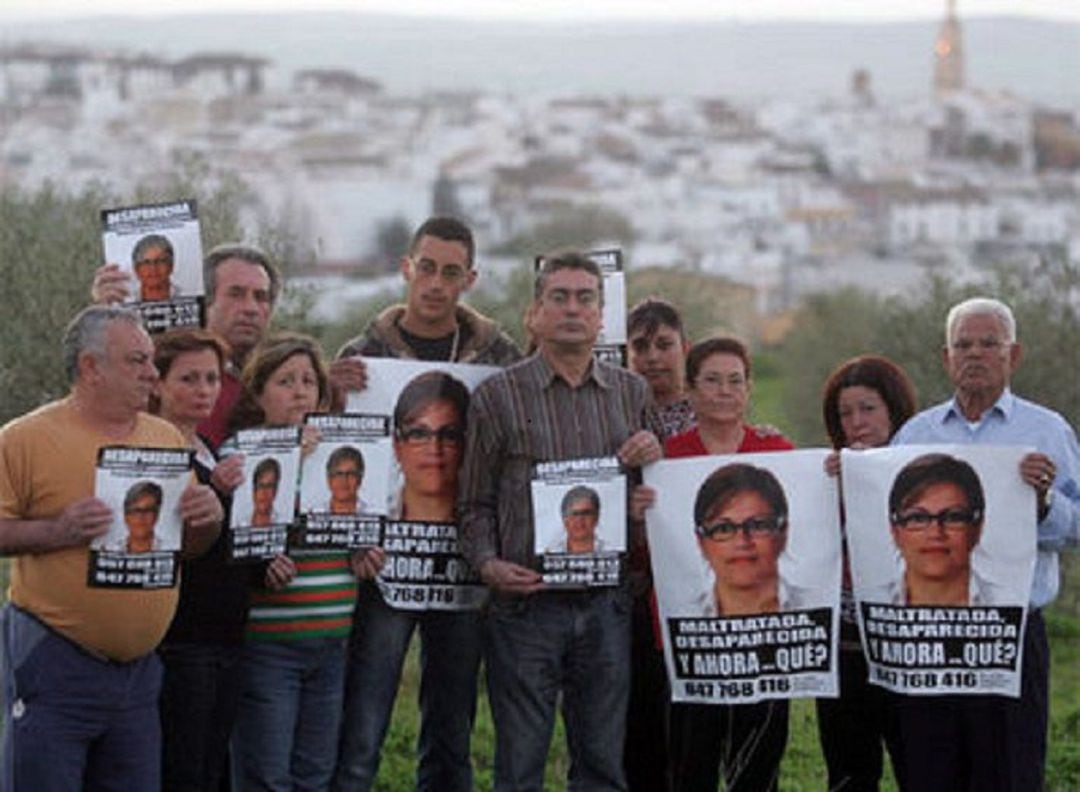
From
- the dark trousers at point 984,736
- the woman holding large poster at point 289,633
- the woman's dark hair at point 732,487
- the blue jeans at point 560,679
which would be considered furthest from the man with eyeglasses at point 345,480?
the dark trousers at point 984,736

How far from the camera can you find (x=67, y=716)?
7043mm

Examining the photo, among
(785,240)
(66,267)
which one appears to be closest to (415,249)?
(66,267)

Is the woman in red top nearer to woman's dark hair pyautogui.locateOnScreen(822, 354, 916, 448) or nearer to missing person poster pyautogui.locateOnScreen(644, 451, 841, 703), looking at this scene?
missing person poster pyautogui.locateOnScreen(644, 451, 841, 703)

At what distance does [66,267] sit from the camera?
76.6 ft

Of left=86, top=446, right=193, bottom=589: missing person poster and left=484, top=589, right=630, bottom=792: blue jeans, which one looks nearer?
left=86, top=446, right=193, bottom=589: missing person poster

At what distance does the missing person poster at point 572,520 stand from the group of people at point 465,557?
2cm

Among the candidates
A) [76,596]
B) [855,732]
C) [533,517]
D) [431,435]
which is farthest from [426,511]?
[855,732]

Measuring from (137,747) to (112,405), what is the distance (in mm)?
1007

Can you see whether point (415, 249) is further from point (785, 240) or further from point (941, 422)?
point (785, 240)

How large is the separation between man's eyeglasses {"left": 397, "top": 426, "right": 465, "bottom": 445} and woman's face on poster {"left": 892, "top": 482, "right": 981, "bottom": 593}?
1466 millimetres

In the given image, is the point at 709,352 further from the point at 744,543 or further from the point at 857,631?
the point at 857,631

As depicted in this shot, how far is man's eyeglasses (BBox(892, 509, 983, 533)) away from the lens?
308 inches

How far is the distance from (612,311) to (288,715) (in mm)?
1786

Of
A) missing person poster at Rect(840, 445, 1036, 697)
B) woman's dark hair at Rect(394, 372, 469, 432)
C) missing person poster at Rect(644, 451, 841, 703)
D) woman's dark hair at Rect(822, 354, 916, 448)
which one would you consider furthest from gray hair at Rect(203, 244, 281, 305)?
missing person poster at Rect(840, 445, 1036, 697)
